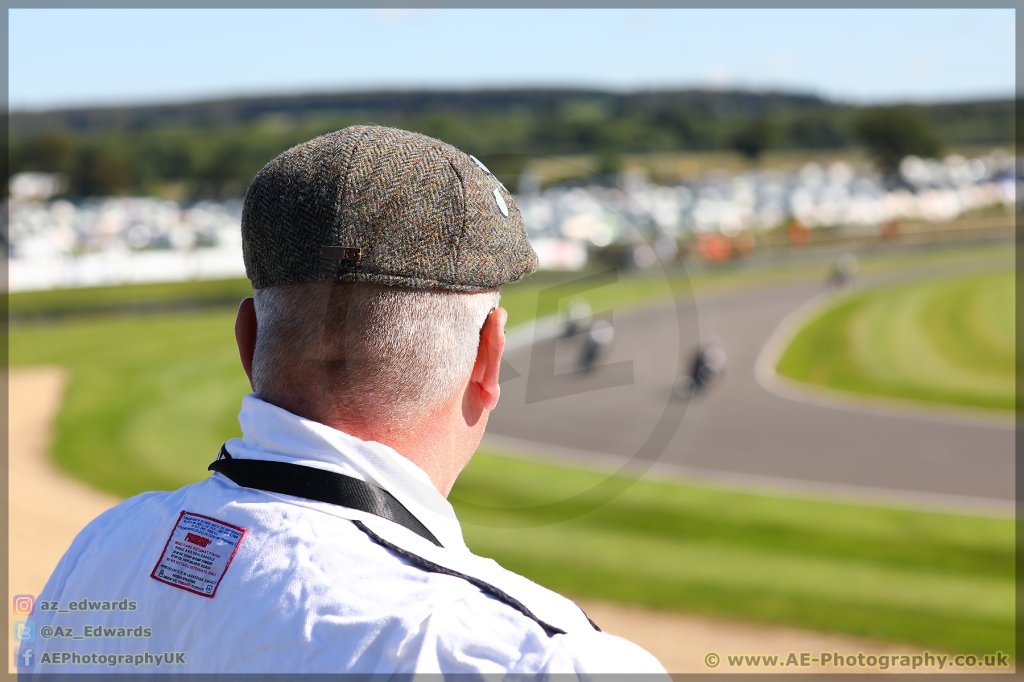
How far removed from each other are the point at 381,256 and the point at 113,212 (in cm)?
8542

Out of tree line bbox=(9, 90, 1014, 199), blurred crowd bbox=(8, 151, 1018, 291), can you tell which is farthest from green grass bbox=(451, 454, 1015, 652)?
tree line bbox=(9, 90, 1014, 199)

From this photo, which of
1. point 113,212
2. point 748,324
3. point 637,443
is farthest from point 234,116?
point 637,443

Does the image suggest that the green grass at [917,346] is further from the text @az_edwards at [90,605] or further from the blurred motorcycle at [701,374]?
the text @az_edwards at [90,605]

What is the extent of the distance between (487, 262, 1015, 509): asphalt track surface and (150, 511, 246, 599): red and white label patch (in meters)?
8.98

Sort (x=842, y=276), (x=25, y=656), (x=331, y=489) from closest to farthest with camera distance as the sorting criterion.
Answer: (x=331, y=489) → (x=25, y=656) → (x=842, y=276)

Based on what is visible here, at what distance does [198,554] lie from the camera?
157cm

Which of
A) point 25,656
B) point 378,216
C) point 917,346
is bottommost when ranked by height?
→ point 917,346

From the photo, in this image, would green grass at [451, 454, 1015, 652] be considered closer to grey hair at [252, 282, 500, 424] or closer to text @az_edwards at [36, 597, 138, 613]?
text @az_edwards at [36, 597, 138, 613]

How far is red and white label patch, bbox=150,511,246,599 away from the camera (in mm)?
1540

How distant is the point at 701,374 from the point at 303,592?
21319 millimetres

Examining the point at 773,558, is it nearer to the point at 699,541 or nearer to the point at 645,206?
the point at 699,541

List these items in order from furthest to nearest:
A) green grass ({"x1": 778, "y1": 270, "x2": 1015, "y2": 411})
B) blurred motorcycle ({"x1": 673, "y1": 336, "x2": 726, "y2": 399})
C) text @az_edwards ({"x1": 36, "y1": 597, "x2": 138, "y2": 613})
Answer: green grass ({"x1": 778, "y1": 270, "x2": 1015, "y2": 411}), blurred motorcycle ({"x1": 673, "y1": 336, "x2": 726, "y2": 399}), text @az_edwards ({"x1": 36, "y1": 597, "x2": 138, "y2": 613})

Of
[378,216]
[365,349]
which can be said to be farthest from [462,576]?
[378,216]

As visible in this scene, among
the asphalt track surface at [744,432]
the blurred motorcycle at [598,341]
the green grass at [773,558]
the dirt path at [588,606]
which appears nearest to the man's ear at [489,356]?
the green grass at [773,558]
